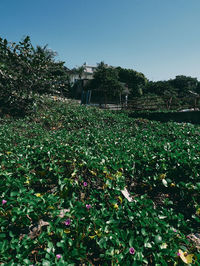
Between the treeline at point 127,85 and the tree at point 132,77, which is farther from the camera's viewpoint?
the tree at point 132,77

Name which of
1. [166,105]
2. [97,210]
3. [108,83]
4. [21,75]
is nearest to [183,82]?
[108,83]

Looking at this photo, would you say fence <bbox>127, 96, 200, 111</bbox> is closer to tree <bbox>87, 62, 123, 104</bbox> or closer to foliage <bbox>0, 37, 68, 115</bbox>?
foliage <bbox>0, 37, 68, 115</bbox>

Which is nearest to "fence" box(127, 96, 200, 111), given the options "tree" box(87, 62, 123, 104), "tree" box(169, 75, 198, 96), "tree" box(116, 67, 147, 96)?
"tree" box(87, 62, 123, 104)

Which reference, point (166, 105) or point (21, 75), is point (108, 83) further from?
point (21, 75)

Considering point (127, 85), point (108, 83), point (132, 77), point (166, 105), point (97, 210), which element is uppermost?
point (132, 77)

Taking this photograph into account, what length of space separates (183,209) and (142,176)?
1.01m

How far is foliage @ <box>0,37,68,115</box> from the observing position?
9398 mm

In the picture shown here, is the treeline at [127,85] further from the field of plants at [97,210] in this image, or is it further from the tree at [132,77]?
the field of plants at [97,210]

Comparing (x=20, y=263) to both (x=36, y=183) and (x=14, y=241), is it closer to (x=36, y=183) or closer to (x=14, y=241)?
(x=14, y=241)

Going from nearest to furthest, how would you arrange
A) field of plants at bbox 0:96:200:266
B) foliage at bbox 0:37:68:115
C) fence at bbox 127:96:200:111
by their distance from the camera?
field of plants at bbox 0:96:200:266, foliage at bbox 0:37:68:115, fence at bbox 127:96:200:111

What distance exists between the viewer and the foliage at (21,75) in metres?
9.40

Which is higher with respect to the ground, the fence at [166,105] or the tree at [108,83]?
the tree at [108,83]

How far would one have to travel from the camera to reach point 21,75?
9.90 m

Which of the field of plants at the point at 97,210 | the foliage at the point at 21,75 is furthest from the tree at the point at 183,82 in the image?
the field of plants at the point at 97,210
